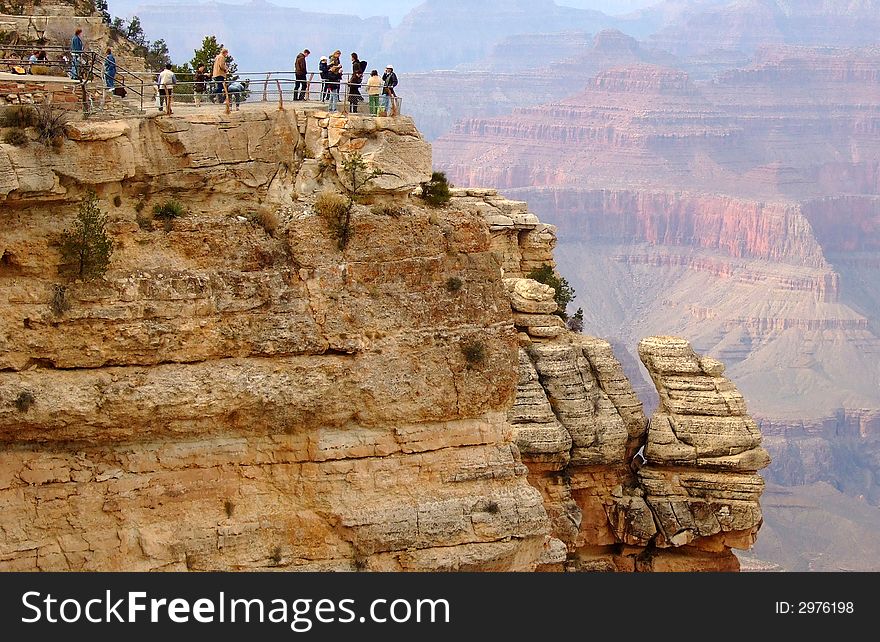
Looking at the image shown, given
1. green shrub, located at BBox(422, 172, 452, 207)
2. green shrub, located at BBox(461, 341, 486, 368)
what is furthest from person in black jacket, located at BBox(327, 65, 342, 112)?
green shrub, located at BBox(461, 341, 486, 368)

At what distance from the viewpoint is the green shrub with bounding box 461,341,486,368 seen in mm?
34312

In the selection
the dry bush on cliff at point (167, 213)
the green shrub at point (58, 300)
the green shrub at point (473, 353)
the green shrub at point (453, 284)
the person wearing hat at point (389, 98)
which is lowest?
the green shrub at point (58, 300)

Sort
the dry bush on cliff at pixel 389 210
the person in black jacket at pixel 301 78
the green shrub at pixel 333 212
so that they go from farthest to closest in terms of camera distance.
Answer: the person in black jacket at pixel 301 78, the dry bush on cliff at pixel 389 210, the green shrub at pixel 333 212

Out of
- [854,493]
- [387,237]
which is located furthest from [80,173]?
[854,493]

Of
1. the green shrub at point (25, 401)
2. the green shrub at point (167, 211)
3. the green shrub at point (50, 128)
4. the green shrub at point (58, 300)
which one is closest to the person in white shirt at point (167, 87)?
the green shrub at point (167, 211)

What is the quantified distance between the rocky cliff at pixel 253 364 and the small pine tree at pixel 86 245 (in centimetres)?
26

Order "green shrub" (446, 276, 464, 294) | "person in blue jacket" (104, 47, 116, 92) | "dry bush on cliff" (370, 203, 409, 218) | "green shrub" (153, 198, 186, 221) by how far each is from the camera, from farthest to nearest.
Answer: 1. "green shrub" (446, 276, 464, 294)
2. "dry bush on cliff" (370, 203, 409, 218)
3. "person in blue jacket" (104, 47, 116, 92)
4. "green shrub" (153, 198, 186, 221)

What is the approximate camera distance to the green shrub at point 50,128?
Result: 99.5ft

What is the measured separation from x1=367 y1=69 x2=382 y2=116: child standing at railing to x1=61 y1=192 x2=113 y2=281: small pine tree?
718 centimetres

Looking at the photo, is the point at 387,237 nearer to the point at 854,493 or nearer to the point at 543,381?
the point at 543,381

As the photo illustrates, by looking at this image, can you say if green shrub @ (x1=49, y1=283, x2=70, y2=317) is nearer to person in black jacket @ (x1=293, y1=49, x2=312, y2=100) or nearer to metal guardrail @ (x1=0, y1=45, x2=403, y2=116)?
metal guardrail @ (x1=0, y1=45, x2=403, y2=116)

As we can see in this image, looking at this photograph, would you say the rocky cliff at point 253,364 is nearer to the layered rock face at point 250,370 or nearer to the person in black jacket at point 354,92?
the layered rock face at point 250,370

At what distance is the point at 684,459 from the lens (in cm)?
4594

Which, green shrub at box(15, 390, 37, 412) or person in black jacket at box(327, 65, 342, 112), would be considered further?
person in black jacket at box(327, 65, 342, 112)
